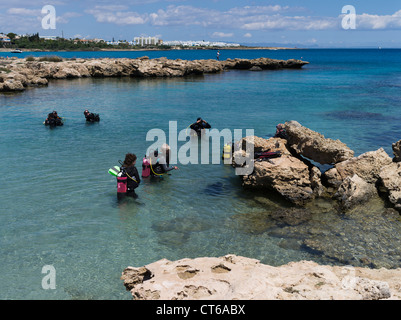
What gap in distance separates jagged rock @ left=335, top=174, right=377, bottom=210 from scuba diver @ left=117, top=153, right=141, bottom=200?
741 centimetres

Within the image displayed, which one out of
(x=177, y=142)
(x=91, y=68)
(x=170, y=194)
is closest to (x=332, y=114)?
(x=177, y=142)

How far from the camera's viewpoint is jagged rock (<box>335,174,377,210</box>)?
12.0m

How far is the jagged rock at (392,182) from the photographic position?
39.0 ft

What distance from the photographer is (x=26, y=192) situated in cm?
1298

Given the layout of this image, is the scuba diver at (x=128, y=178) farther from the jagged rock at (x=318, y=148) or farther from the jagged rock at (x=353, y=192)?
the jagged rock at (x=353, y=192)

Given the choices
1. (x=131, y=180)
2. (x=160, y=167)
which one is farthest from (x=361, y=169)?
Result: (x=131, y=180)

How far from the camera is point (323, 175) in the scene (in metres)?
14.0

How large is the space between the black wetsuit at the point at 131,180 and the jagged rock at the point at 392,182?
29.7 feet

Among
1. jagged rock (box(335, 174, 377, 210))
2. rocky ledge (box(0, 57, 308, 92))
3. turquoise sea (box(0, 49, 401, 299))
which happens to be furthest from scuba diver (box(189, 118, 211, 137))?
rocky ledge (box(0, 57, 308, 92))

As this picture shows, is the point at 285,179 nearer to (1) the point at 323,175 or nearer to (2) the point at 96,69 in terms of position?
(1) the point at 323,175

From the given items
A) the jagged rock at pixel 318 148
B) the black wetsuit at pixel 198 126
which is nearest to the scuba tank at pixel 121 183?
the jagged rock at pixel 318 148

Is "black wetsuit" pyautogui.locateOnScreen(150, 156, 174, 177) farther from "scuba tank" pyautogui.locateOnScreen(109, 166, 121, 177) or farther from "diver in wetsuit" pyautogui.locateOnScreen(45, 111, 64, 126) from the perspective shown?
"diver in wetsuit" pyautogui.locateOnScreen(45, 111, 64, 126)

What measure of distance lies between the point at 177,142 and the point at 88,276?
45.1 feet

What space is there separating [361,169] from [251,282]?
9909 millimetres
